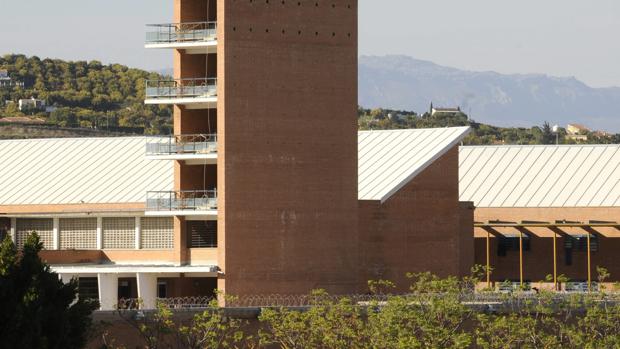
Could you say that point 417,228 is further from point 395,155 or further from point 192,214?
point 192,214

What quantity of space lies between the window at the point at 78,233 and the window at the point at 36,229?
1.97ft

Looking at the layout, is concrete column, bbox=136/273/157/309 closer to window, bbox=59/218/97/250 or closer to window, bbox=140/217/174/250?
window, bbox=140/217/174/250

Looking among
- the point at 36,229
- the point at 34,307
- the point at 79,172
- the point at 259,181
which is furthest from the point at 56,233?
the point at 34,307

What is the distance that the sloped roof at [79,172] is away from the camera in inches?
3620

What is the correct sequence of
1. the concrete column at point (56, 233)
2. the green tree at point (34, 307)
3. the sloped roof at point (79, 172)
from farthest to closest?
the sloped roof at point (79, 172) → the concrete column at point (56, 233) → the green tree at point (34, 307)

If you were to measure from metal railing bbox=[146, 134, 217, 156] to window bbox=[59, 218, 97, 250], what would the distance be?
8027 millimetres

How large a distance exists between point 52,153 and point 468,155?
24.1 meters

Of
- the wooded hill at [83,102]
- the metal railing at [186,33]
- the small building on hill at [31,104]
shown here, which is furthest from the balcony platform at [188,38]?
the small building on hill at [31,104]

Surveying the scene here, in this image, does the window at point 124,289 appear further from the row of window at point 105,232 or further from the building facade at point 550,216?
the building facade at point 550,216

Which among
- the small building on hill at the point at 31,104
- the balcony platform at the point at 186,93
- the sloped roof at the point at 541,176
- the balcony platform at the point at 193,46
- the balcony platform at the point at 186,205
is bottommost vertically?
the balcony platform at the point at 186,205

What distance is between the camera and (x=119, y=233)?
8844 centimetres

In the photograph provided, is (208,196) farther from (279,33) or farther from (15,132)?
(15,132)

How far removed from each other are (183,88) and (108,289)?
983 centimetres

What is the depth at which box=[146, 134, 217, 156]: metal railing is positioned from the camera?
80312 mm
